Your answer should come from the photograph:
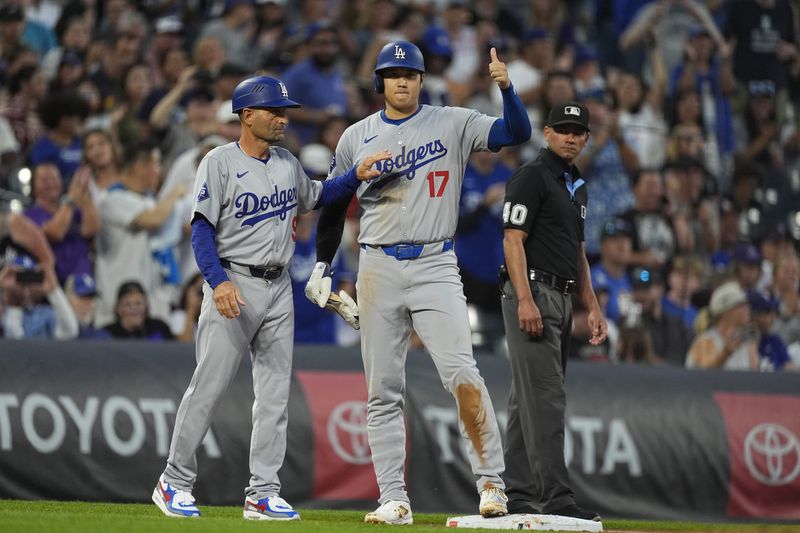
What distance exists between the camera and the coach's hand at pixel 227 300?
7.25m

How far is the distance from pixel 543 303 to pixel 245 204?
176 cm

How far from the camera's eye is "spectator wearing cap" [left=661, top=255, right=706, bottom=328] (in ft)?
43.8

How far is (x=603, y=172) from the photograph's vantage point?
46.0ft

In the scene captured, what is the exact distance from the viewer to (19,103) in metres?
12.8

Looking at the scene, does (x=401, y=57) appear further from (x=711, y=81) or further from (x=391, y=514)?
(x=711, y=81)

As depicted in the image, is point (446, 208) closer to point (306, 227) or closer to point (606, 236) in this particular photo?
point (306, 227)

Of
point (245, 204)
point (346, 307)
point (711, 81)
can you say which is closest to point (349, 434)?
→ point (346, 307)

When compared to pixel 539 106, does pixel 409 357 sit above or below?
below

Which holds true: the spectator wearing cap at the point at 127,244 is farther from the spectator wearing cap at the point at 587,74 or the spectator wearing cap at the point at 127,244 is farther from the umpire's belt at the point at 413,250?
the spectator wearing cap at the point at 587,74

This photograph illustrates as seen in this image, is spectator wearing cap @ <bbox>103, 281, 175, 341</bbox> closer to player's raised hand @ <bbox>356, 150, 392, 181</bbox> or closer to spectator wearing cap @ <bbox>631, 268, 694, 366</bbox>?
player's raised hand @ <bbox>356, 150, 392, 181</bbox>

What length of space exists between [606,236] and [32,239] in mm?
5356

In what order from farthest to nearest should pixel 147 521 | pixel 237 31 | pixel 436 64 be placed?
pixel 237 31
pixel 436 64
pixel 147 521

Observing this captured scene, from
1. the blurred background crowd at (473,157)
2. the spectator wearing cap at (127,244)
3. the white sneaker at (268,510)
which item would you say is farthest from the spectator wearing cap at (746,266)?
the white sneaker at (268,510)

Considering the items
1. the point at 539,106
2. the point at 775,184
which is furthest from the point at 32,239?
the point at 775,184
